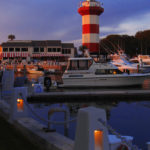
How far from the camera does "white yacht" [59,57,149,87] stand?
20984 millimetres

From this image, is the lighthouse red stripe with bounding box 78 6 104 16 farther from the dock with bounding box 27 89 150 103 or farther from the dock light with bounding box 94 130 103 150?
the dock light with bounding box 94 130 103 150

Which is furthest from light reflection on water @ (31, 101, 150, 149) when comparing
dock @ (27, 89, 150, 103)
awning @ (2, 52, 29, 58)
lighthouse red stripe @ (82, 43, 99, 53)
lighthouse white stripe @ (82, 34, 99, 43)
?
awning @ (2, 52, 29, 58)

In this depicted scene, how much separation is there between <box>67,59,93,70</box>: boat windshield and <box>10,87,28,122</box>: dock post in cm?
1286

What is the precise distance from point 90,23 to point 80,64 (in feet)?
62.1

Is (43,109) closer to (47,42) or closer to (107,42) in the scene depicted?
(47,42)

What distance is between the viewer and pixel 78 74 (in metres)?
21.1

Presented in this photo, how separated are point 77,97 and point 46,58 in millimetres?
52996

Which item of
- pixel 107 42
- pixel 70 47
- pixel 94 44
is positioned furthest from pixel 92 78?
pixel 107 42

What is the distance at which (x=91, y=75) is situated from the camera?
830 inches

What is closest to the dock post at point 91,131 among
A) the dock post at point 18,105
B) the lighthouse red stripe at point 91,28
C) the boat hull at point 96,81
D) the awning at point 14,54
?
the dock post at point 18,105

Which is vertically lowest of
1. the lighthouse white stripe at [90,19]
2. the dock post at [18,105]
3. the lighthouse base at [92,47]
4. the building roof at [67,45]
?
Result: the dock post at [18,105]

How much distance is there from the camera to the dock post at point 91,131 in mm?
3980

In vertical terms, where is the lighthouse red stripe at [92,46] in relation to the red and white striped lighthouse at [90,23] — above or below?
below

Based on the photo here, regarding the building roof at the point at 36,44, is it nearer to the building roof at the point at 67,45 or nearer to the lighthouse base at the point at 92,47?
the building roof at the point at 67,45
